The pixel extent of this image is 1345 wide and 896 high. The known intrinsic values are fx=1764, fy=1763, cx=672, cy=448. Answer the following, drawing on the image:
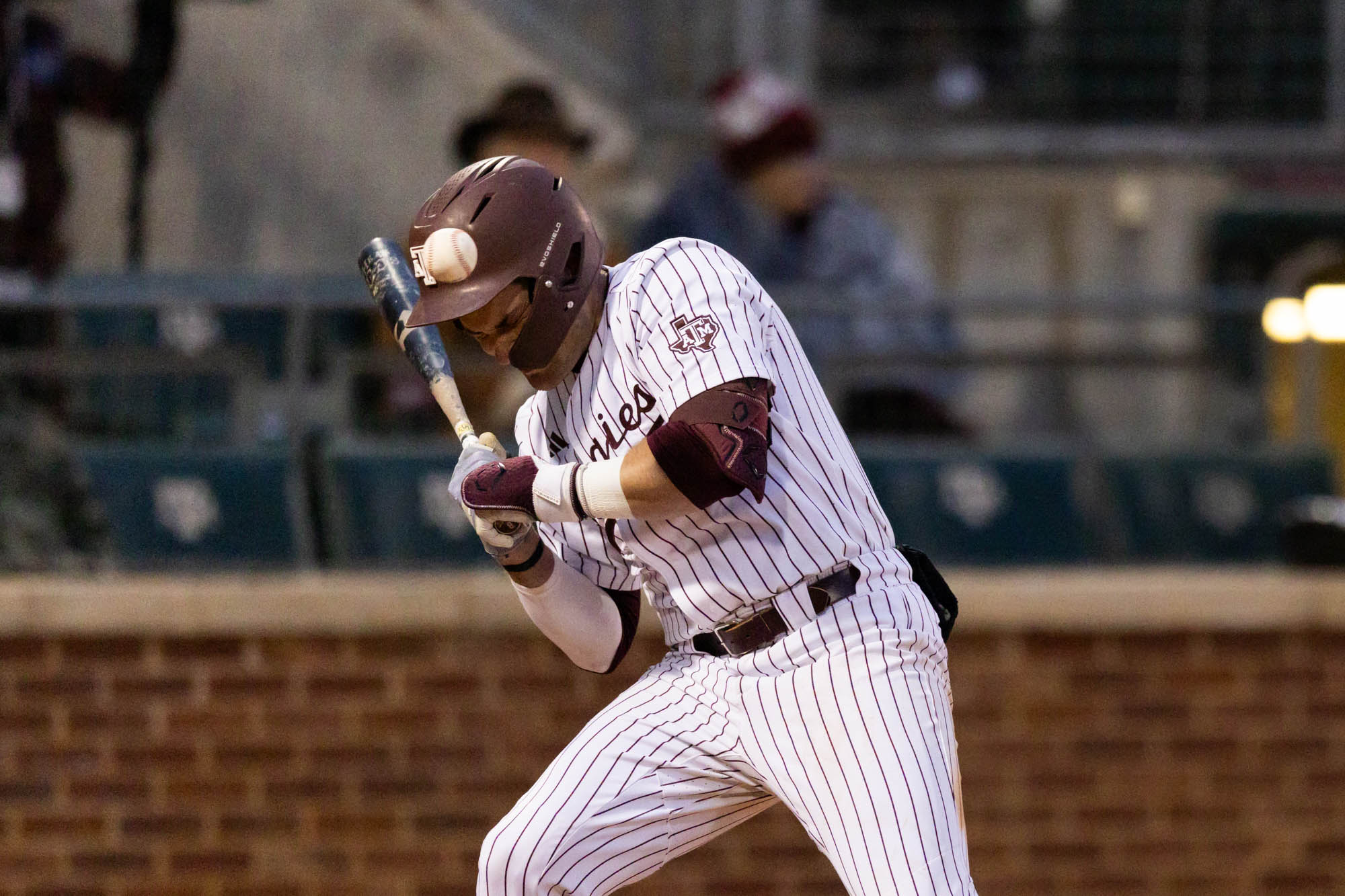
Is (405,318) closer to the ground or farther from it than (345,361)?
closer to the ground

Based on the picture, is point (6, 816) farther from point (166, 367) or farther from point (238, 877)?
point (166, 367)

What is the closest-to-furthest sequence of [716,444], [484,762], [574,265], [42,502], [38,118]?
[716,444]
[574,265]
[42,502]
[484,762]
[38,118]

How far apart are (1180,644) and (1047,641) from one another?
15.4 inches

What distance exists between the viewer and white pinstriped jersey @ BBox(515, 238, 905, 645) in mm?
2744

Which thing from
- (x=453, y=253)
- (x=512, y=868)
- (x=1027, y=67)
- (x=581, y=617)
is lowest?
(x=512, y=868)

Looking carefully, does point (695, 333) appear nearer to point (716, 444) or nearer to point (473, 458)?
point (716, 444)

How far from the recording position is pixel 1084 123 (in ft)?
25.7

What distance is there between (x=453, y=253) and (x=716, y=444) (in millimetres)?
513

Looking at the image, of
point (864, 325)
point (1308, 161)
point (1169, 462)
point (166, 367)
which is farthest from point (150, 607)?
point (1308, 161)

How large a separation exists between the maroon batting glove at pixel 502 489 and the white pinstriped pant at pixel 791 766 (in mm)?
473

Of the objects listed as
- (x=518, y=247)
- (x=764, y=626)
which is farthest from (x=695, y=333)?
(x=764, y=626)

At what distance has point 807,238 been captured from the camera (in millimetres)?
5578

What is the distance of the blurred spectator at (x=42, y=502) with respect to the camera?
486cm

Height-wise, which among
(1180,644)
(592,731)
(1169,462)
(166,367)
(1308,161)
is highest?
(1308,161)
